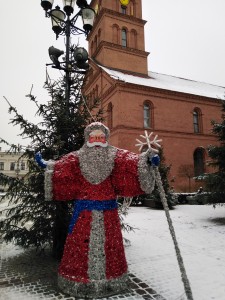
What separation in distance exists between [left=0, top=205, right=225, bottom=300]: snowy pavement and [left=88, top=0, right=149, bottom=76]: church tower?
2009cm

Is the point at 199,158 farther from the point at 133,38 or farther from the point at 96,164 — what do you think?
the point at 96,164

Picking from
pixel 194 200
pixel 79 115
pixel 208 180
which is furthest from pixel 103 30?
pixel 79 115

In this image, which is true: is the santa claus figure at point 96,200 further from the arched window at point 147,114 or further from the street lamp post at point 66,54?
the arched window at point 147,114

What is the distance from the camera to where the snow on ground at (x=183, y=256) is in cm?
396

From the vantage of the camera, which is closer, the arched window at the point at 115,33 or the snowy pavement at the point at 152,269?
the snowy pavement at the point at 152,269

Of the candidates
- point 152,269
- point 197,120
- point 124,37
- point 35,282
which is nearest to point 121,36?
point 124,37

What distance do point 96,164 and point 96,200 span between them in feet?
1.71

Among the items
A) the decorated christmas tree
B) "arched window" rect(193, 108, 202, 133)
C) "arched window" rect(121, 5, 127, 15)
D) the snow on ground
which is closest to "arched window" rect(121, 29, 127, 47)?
"arched window" rect(121, 5, 127, 15)

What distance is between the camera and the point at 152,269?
476 cm

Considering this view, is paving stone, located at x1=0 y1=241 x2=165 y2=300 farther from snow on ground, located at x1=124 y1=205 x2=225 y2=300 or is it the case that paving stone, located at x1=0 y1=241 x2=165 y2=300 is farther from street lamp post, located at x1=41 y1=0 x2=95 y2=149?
street lamp post, located at x1=41 y1=0 x2=95 y2=149

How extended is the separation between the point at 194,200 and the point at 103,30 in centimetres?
1781

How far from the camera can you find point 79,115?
5660mm

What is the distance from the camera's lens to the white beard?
393 centimetres

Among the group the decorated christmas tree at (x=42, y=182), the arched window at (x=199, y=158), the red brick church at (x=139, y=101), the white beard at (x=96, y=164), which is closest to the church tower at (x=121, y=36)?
the red brick church at (x=139, y=101)
